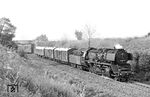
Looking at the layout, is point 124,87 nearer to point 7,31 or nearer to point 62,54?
point 7,31

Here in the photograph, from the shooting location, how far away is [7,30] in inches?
1256

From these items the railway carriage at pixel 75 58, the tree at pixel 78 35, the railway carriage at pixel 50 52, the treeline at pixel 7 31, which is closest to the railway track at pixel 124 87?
the railway carriage at pixel 75 58

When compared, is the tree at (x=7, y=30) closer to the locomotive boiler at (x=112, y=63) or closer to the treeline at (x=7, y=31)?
the treeline at (x=7, y=31)

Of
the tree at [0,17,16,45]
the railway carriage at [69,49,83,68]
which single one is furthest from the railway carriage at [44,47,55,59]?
the tree at [0,17,16,45]

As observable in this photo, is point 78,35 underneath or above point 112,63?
above

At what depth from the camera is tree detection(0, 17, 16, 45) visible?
30.3m

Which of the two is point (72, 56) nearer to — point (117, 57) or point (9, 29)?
point (9, 29)

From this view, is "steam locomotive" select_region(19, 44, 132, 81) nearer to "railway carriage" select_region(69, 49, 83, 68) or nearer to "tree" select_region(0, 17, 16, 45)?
"railway carriage" select_region(69, 49, 83, 68)

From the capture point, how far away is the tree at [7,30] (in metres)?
30.3

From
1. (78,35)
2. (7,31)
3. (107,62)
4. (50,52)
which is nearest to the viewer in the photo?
(107,62)

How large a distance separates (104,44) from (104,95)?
148 ft

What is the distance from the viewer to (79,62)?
30.6 m

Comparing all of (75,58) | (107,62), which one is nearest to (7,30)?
(75,58)

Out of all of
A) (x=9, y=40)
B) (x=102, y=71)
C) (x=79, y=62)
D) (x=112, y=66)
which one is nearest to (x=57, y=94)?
(x=112, y=66)
